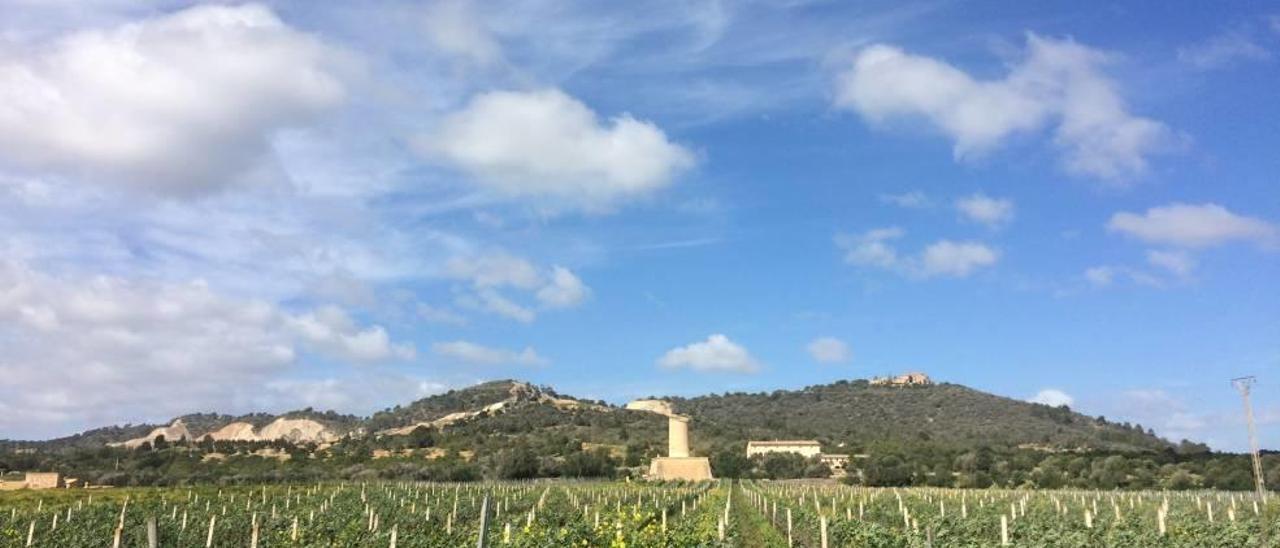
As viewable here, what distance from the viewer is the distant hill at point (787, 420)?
111312 millimetres

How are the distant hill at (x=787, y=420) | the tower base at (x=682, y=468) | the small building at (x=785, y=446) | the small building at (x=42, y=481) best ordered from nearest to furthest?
A: 1. the small building at (x=42, y=481)
2. the tower base at (x=682, y=468)
3. the small building at (x=785, y=446)
4. the distant hill at (x=787, y=420)

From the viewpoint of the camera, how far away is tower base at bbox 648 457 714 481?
7406 cm

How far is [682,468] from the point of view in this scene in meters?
75.4

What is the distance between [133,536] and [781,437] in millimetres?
107422

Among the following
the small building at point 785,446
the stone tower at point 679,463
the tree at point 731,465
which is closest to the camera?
the stone tower at point 679,463

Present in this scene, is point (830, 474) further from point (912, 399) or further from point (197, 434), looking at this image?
point (197, 434)

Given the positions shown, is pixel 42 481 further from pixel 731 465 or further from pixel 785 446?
pixel 785 446

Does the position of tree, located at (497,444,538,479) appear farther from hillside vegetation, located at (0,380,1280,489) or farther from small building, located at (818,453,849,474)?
small building, located at (818,453,849,474)

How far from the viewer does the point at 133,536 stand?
80.7 ft

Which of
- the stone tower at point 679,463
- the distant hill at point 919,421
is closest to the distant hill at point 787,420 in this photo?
the distant hill at point 919,421

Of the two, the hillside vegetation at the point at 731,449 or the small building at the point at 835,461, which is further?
the small building at the point at 835,461

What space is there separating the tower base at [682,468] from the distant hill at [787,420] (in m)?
20.1

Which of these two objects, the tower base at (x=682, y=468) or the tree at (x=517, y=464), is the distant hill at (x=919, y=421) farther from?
the tree at (x=517, y=464)

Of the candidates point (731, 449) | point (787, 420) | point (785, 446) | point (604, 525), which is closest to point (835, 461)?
point (731, 449)
